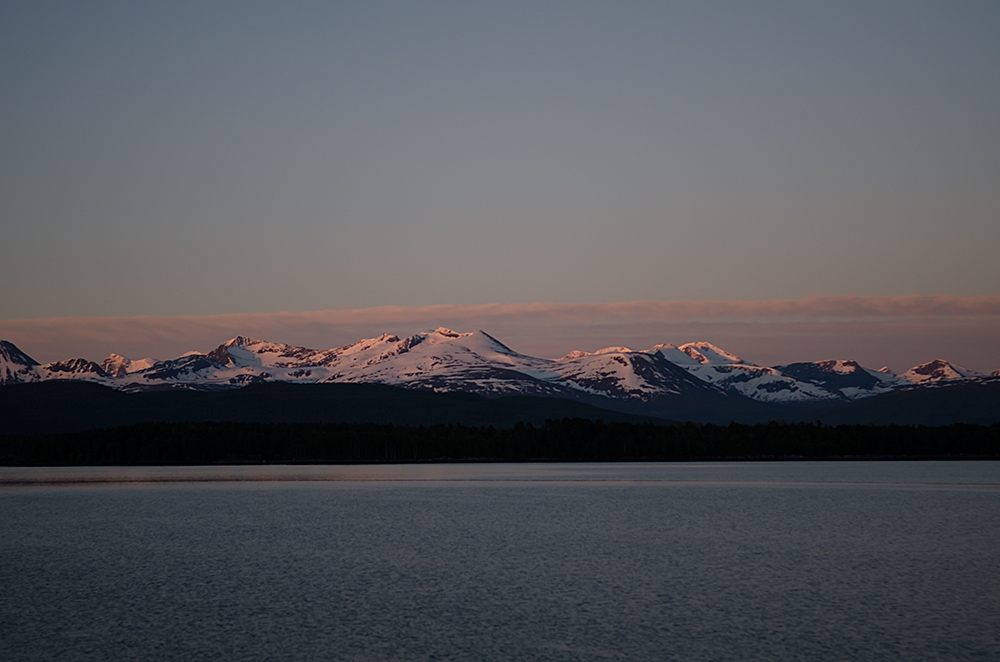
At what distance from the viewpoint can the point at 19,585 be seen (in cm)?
4322

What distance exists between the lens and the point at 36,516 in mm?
81188

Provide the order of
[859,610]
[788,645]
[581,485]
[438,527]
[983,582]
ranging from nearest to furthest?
[788,645]
[859,610]
[983,582]
[438,527]
[581,485]

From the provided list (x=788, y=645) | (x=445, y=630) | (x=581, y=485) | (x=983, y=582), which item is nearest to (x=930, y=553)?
(x=983, y=582)

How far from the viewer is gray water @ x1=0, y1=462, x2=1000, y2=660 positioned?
31.4 metres

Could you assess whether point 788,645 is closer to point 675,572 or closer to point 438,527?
point 675,572

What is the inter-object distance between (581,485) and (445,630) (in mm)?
94521

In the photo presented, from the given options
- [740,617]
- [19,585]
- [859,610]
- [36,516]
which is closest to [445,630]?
[740,617]

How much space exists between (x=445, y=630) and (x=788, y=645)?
432 inches

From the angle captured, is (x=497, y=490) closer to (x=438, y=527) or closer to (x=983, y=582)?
(x=438, y=527)

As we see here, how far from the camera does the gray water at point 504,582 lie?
31391mm

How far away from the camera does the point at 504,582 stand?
143 ft

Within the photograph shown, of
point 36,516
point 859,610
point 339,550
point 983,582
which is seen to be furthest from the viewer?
point 36,516

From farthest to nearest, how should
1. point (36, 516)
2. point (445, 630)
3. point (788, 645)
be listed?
point (36, 516) → point (445, 630) → point (788, 645)

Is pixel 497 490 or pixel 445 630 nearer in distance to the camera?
pixel 445 630
